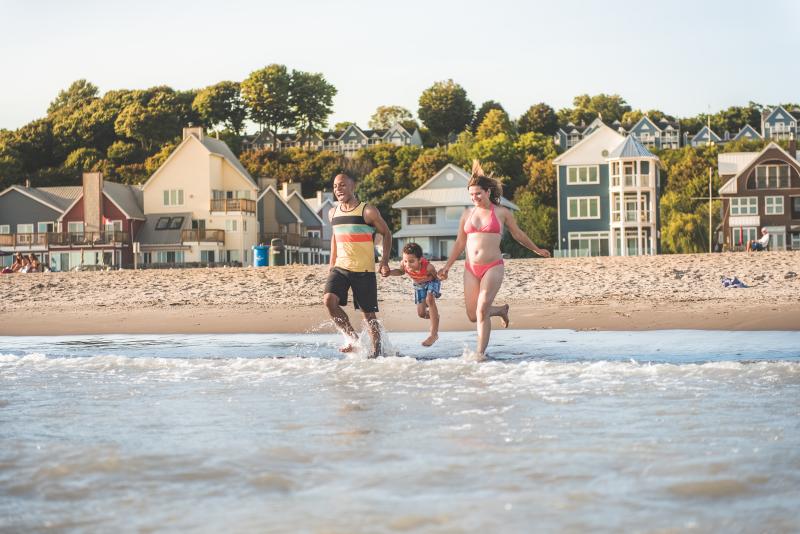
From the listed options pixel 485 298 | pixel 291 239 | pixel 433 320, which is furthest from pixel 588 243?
pixel 485 298

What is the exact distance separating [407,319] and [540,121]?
124 meters

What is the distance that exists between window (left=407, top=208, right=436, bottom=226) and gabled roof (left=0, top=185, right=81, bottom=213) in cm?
2688

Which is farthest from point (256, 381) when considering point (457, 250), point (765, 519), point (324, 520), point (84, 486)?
point (765, 519)

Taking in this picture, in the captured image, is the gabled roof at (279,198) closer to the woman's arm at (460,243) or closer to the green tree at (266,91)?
the green tree at (266,91)

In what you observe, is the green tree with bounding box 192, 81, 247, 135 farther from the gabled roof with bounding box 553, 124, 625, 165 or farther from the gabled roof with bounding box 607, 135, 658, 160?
the gabled roof with bounding box 607, 135, 658, 160

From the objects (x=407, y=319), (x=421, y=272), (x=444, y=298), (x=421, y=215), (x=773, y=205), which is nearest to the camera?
(x=421, y=272)

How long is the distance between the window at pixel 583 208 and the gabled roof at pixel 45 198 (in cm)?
3838

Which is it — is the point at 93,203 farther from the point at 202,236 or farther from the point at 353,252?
the point at 353,252

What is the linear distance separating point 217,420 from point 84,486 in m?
1.59

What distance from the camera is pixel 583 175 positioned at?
6588cm

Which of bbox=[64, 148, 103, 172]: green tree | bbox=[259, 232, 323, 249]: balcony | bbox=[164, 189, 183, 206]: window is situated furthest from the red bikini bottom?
bbox=[64, 148, 103, 172]: green tree

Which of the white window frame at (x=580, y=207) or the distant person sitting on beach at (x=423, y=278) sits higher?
the white window frame at (x=580, y=207)

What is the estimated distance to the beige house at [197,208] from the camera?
214 feet

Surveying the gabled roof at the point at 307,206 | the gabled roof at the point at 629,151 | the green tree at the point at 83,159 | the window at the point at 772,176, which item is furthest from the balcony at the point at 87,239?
the window at the point at 772,176
